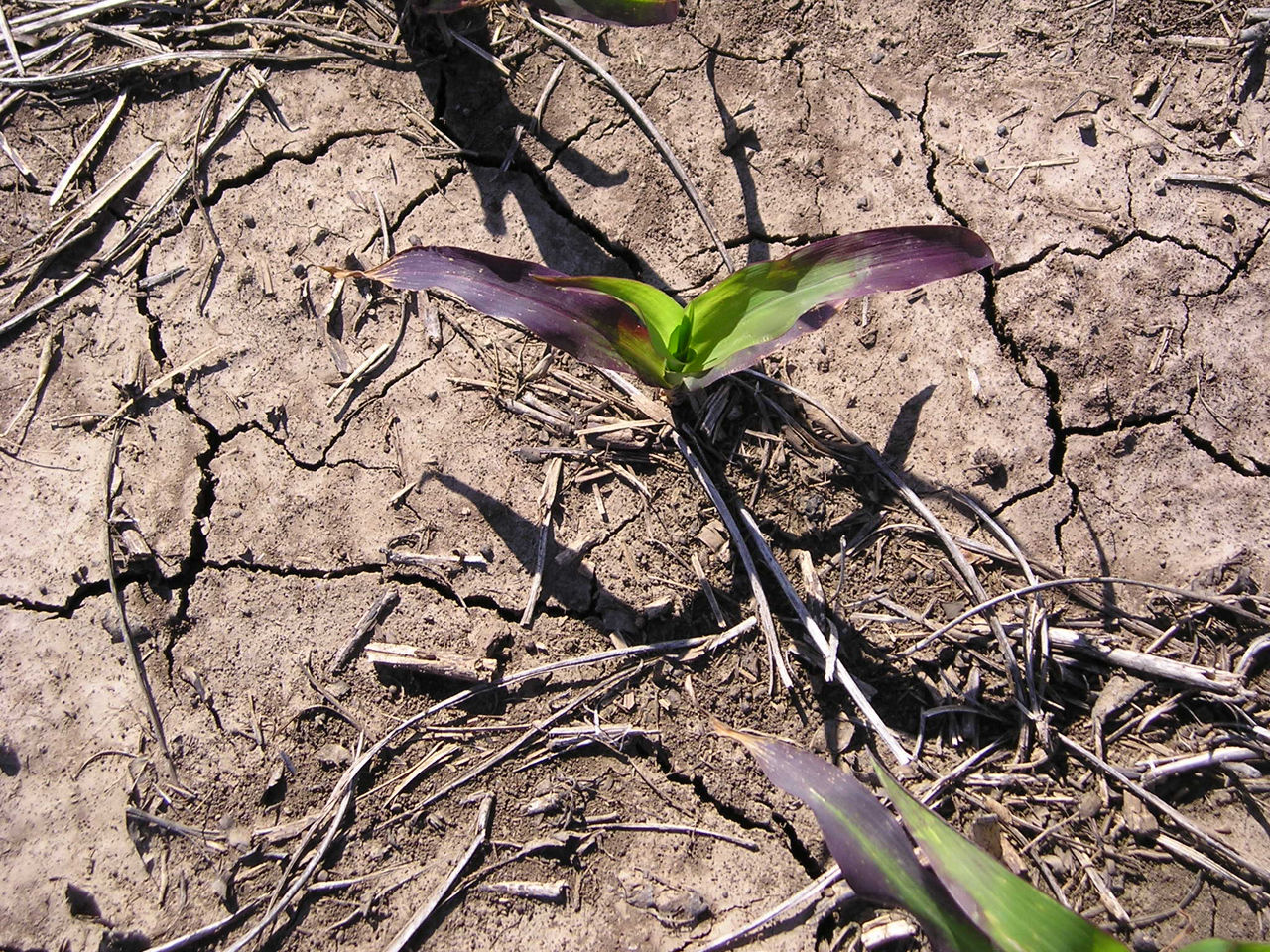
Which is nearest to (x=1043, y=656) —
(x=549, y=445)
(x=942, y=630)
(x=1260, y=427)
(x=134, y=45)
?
(x=942, y=630)

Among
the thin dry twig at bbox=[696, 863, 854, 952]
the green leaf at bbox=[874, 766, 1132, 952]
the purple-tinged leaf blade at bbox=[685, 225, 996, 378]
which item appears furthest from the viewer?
the thin dry twig at bbox=[696, 863, 854, 952]

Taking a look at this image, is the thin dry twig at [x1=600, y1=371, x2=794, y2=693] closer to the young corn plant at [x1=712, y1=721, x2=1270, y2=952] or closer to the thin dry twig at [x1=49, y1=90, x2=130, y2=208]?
the young corn plant at [x1=712, y1=721, x2=1270, y2=952]

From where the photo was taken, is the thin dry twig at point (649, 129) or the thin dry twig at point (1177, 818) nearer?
the thin dry twig at point (1177, 818)

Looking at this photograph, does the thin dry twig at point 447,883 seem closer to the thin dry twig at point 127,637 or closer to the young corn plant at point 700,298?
the thin dry twig at point 127,637

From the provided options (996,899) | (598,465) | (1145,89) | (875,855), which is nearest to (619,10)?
(598,465)

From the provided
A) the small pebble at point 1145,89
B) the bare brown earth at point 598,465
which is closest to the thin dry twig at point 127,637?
the bare brown earth at point 598,465

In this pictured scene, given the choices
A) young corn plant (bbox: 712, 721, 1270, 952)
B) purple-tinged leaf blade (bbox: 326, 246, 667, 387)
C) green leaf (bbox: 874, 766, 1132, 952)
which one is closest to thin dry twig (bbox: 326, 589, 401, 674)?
purple-tinged leaf blade (bbox: 326, 246, 667, 387)
